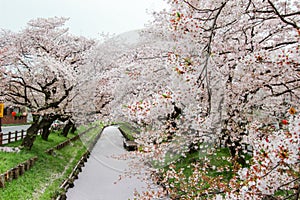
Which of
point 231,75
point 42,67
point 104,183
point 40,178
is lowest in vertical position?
point 104,183

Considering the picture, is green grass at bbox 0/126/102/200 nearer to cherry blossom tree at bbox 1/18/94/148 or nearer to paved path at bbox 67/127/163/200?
paved path at bbox 67/127/163/200

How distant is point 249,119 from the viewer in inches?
258

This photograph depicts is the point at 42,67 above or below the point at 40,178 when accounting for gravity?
above

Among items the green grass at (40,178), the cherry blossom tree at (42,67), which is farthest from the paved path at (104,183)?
the cherry blossom tree at (42,67)

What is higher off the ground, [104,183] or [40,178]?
[40,178]

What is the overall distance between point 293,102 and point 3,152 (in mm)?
9451

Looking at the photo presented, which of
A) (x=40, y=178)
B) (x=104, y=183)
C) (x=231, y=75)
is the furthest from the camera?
(x=104, y=183)

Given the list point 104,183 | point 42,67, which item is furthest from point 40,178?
point 42,67

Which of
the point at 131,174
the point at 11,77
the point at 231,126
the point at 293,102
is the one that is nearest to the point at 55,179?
the point at 131,174

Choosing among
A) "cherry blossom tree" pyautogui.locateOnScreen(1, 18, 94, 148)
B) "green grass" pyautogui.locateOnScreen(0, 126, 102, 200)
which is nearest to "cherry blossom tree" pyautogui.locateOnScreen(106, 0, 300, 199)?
"green grass" pyautogui.locateOnScreen(0, 126, 102, 200)

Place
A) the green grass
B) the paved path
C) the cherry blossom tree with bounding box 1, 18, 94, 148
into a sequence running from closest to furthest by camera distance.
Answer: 1. the green grass
2. the paved path
3. the cherry blossom tree with bounding box 1, 18, 94, 148

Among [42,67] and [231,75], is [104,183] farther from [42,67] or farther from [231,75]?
[231,75]

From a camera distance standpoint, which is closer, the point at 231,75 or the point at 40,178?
the point at 231,75

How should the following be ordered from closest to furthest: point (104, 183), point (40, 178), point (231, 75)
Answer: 1. point (231, 75)
2. point (40, 178)
3. point (104, 183)
